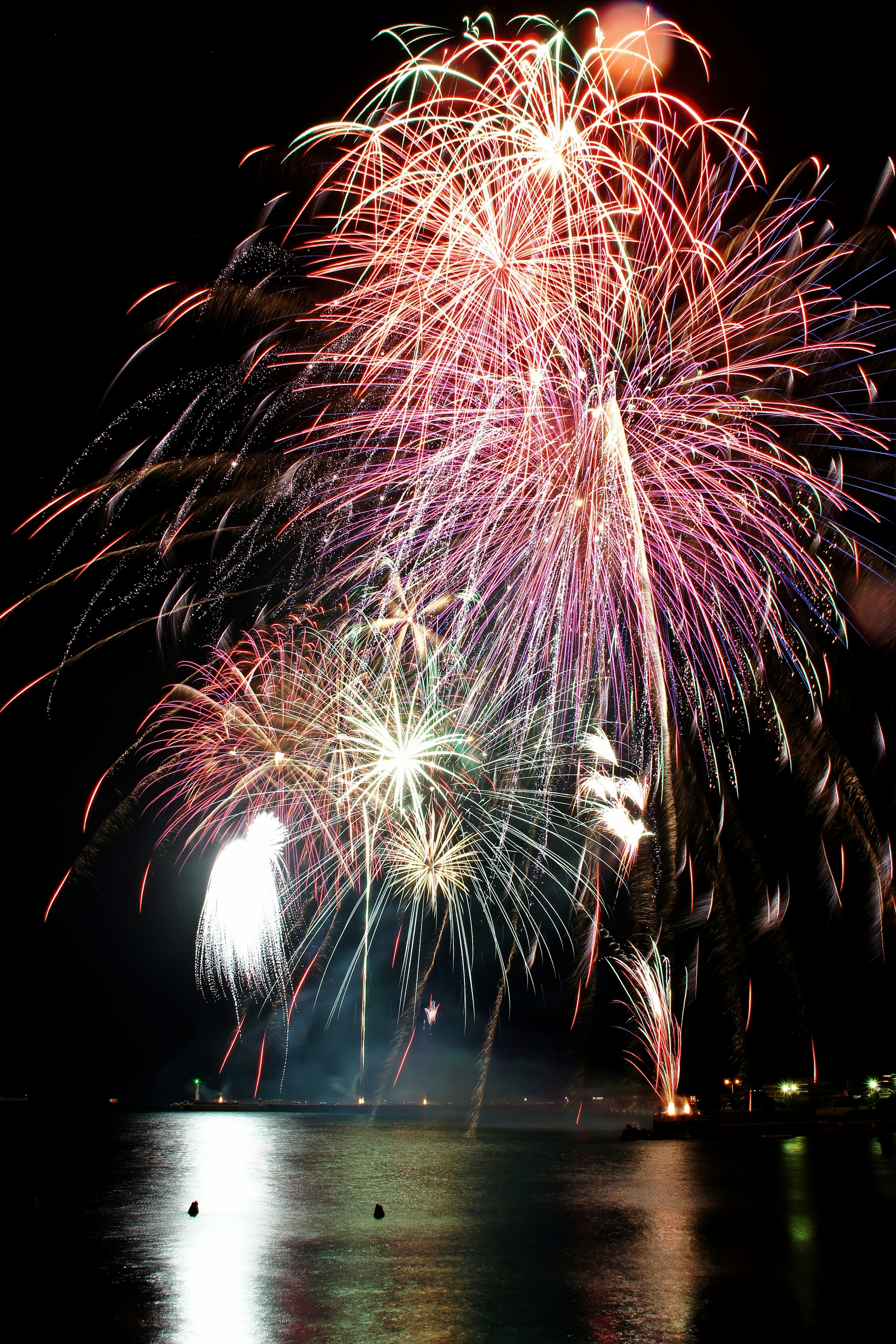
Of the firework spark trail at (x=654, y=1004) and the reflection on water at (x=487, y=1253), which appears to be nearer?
A: the reflection on water at (x=487, y=1253)

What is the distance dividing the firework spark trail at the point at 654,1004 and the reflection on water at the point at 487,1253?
13.9 feet

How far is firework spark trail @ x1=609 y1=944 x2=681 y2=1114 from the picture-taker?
29922 mm

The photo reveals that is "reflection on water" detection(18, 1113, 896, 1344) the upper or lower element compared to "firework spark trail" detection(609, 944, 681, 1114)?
lower

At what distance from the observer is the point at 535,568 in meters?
13.3

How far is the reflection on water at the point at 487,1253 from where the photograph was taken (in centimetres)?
915

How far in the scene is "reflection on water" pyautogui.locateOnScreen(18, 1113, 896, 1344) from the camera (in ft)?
30.0

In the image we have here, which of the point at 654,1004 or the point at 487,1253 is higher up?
the point at 654,1004

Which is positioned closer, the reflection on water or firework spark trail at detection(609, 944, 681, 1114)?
the reflection on water

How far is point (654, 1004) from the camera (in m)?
31.9

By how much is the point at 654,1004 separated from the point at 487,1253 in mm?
19300

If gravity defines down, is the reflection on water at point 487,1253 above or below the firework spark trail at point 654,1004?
below

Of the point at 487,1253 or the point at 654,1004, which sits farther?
the point at 654,1004

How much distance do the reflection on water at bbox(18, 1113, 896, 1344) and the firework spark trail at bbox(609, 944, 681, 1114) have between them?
422 cm

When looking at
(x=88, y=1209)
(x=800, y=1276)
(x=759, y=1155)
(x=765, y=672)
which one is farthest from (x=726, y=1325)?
Result: (x=759, y=1155)
